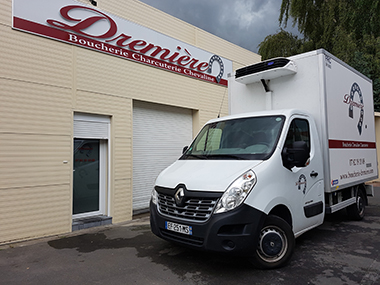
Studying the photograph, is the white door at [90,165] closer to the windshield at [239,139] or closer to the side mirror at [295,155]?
the windshield at [239,139]

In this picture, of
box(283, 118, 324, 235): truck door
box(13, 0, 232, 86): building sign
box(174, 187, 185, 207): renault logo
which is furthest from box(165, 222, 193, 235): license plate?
box(13, 0, 232, 86): building sign

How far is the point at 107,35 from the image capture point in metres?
7.46

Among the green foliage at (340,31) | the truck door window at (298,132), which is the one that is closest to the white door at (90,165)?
the truck door window at (298,132)

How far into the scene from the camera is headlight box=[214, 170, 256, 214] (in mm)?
3543

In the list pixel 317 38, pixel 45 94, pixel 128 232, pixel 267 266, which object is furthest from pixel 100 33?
pixel 317 38

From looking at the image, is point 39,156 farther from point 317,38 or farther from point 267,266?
point 317,38

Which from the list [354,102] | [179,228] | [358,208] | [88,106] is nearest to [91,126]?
[88,106]

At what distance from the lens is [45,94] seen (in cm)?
630

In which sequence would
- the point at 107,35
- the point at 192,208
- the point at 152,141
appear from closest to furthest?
the point at 192,208, the point at 107,35, the point at 152,141

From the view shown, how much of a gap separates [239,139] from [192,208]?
1.50m

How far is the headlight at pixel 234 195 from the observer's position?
3543mm

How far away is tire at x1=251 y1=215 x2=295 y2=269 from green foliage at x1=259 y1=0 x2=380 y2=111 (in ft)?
49.4

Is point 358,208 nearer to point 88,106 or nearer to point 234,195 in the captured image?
point 234,195

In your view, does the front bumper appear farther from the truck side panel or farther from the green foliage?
the green foliage
